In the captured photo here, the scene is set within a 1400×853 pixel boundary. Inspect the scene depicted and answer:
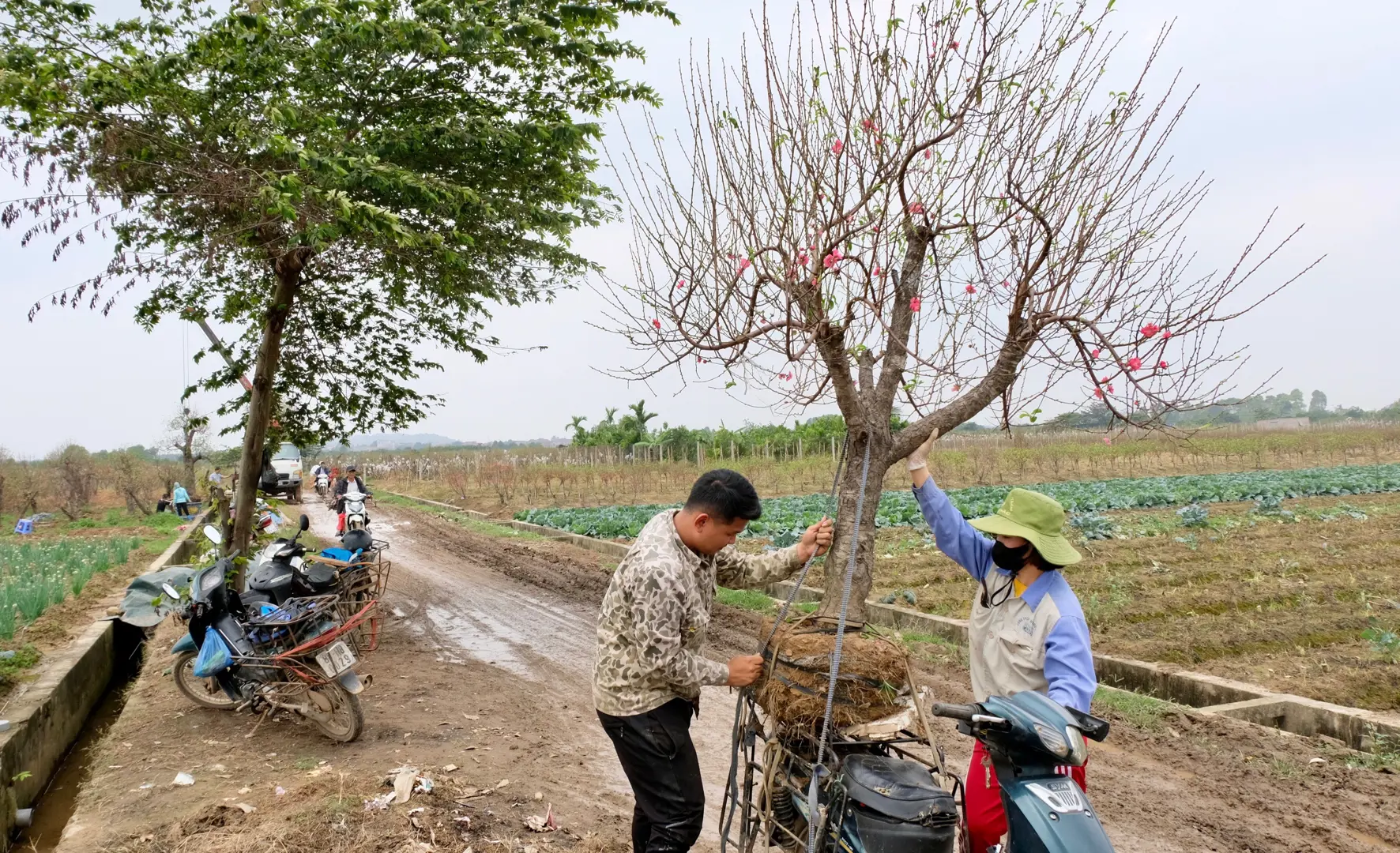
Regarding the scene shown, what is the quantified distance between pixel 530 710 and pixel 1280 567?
9720 millimetres

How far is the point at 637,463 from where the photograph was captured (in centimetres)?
3114

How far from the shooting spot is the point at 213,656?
6.00 m

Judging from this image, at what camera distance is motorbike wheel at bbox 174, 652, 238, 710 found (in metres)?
6.51

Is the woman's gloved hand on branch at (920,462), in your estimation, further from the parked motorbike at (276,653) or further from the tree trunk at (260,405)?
the tree trunk at (260,405)

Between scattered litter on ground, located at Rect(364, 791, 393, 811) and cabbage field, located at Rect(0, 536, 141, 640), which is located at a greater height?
cabbage field, located at Rect(0, 536, 141, 640)

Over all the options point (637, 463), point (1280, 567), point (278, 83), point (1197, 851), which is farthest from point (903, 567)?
point (637, 463)

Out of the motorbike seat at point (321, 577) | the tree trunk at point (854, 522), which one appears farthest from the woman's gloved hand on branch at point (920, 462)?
the motorbike seat at point (321, 577)

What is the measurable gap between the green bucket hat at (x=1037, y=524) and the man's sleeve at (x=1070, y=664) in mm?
213

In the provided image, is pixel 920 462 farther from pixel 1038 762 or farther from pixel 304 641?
pixel 304 641

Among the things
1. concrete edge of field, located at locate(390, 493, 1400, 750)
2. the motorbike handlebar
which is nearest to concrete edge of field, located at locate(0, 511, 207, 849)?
concrete edge of field, located at locate(390, 493, 1400, 750)

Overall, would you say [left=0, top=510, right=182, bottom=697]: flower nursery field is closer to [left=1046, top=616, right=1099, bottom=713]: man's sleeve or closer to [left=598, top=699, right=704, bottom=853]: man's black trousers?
[left=598, top=699, right=704, bottom=853]: man's black trousers

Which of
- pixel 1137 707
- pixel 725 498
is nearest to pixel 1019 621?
pixel 725 498

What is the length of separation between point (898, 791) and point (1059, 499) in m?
20.8

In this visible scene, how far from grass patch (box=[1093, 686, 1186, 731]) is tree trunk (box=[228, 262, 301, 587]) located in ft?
26.6
